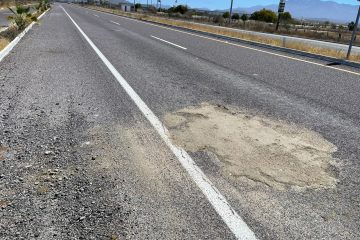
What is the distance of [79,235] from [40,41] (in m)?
13.7

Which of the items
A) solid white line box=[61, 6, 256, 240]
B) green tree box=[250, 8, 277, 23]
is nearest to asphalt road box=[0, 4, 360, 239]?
solid white line box=[61, 6, 256, 240]

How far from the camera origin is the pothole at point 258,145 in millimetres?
3562

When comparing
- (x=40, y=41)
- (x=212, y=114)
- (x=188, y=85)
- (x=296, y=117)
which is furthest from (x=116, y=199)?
(x=40, y=41)

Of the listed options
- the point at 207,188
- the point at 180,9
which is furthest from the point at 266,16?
the point at 207,188

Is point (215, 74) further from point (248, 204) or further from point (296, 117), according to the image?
point (248, 204)

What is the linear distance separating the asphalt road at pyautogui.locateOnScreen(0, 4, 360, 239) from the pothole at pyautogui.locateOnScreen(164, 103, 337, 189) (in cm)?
13

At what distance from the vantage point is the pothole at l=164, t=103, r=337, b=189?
11.7ft

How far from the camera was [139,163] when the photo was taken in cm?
374

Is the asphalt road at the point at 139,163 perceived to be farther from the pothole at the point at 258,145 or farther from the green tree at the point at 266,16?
the green tree at the point at 266,16

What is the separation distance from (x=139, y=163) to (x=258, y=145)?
1580 mm

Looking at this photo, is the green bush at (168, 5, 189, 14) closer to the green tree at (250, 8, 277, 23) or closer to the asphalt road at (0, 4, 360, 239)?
the green tree at (250, 8, 277, 23)

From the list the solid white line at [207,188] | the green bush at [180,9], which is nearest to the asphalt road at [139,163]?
the solid white line at [207,188]

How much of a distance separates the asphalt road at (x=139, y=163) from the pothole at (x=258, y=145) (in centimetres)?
13

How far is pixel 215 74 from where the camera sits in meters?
8.69
